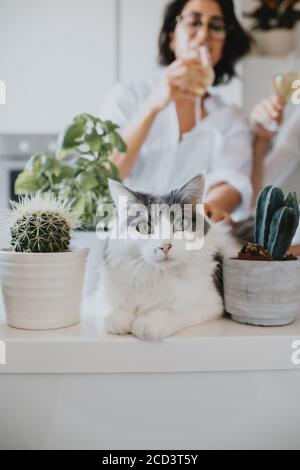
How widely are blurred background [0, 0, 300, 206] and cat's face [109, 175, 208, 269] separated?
0.60m

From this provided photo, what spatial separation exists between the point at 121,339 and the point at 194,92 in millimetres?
888

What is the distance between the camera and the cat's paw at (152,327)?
677 mm

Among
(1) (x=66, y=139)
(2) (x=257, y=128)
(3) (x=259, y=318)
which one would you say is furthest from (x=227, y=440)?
(2) (x=257, y=128)

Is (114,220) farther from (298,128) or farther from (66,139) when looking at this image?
(298,128)

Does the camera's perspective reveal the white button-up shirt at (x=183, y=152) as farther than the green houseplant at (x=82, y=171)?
Yes

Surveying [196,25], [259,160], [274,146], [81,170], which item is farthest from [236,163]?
[81,170]

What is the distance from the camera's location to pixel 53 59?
144cm

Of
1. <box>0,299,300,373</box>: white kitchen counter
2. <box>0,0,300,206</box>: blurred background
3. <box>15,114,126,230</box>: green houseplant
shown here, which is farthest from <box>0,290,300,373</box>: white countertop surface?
<box>0,0,300,206</box>: blurred background

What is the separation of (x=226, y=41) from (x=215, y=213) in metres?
0.76

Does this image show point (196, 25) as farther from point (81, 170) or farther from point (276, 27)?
point (81, 170)

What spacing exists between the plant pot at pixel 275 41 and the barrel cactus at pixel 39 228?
4.20ft

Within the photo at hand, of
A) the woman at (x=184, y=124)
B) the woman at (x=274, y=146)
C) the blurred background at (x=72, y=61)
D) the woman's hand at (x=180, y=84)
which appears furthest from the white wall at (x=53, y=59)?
the woman at (x=274, y=146)

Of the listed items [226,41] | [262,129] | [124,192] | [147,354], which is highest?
[226,41]

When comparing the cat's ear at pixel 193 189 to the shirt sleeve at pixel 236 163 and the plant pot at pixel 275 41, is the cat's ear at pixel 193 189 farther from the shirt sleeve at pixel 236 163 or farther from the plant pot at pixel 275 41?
the plant pot at pixel 275 41
